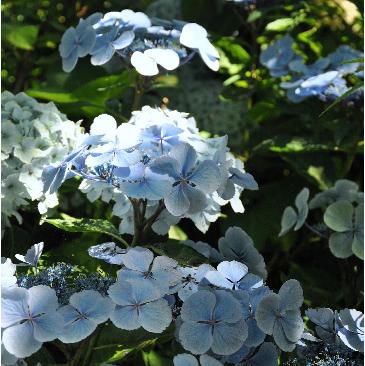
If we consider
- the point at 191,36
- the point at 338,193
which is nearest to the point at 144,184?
the point at 191,36

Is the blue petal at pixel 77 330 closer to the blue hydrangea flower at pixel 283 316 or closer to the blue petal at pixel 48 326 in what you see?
the blue petal at pixel 48 326

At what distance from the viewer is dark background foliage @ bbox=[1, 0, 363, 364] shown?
216cm

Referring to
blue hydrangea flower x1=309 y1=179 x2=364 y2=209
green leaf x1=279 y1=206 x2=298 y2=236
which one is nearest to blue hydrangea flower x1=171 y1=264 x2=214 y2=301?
green leaf x1=279 y1=206 x2=298 y2=236

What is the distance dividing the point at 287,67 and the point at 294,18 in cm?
18

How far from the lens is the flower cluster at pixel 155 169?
55.3 inches

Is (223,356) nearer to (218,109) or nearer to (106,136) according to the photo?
(106,136)

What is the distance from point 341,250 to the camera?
6.17 feet

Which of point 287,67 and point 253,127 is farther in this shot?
point 253,127

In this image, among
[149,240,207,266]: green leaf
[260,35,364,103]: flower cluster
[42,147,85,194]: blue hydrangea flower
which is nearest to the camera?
[42,147,85,194]: blue hydrangea flower

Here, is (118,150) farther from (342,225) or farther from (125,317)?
(342,225)

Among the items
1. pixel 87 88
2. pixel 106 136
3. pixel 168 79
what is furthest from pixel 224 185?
pixel 168 79

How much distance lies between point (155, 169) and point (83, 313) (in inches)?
11.4

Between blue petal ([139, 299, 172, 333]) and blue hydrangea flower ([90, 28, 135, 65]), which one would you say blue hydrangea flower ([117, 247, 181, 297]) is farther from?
blue hydrangea flower ([90, 28, 135, 65])

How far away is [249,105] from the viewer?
8.25 ft
